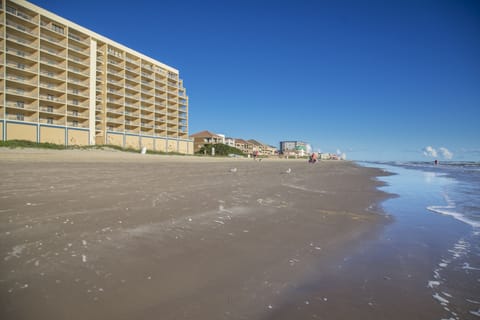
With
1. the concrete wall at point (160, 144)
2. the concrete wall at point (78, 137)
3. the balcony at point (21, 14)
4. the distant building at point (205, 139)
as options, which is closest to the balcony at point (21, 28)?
the balcony at point (21, 14)

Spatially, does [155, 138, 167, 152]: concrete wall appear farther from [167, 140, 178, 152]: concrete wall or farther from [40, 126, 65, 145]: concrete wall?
[40, 126, 65, 145]: concrete wall

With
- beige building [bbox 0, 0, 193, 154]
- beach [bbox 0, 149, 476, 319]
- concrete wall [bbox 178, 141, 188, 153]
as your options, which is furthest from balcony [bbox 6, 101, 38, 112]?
beach [bbox 0, 149, 476, 319]

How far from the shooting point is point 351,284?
203 cm

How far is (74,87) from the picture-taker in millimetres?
38969

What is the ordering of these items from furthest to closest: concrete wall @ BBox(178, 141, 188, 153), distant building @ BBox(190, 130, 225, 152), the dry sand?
distant building @ BBox(190, 130, 225, 152)
concrete wall @ BBox(178, 141, 188, 153)
the dry sand

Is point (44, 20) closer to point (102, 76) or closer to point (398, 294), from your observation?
point (102, 76)

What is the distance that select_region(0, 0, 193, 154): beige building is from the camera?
31.6m

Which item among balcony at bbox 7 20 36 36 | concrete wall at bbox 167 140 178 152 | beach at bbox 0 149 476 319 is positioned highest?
balcony at bbox 7 20 36 36

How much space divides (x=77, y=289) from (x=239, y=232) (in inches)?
76.6

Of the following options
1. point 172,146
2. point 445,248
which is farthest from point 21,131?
point 445,248

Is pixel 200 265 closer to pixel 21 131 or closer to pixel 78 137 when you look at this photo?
pixel 21 131

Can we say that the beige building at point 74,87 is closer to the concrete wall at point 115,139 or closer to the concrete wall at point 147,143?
the concrete wall at point 115,139

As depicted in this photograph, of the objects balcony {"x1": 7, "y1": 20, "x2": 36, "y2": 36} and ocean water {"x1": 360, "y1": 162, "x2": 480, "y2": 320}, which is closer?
ocean water {"x1": 360, "y1": 162, "x2": 480, "y2": 320}

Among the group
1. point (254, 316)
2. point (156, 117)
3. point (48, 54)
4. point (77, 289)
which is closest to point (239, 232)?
point (254, 316)
